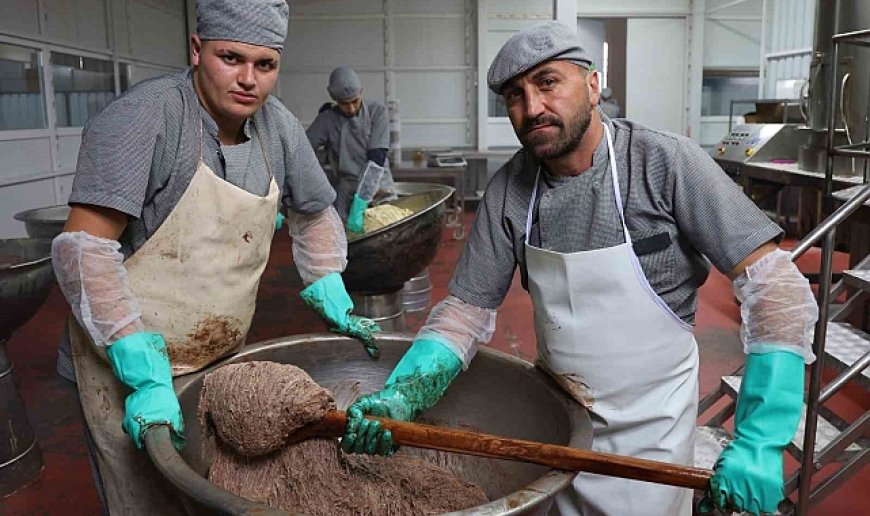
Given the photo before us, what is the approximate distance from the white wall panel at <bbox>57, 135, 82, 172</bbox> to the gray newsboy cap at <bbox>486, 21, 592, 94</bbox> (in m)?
6.13

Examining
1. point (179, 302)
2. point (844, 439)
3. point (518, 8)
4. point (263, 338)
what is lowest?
point (263, 338)

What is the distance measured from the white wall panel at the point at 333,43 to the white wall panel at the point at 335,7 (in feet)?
0.35

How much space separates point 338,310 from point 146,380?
60 centimetres

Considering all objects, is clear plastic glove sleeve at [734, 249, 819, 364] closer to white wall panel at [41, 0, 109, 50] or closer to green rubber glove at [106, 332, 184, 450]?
green rubber glove at [106, 332, 184, 450]

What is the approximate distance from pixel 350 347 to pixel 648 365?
0.71 meters

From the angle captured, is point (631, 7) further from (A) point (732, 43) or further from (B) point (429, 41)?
(B) point (429, 41)

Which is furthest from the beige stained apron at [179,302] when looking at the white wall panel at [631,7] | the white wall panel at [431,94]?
the white wall panel at [631,7]

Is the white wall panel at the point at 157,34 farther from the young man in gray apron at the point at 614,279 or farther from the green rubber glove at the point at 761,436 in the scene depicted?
the green rubber glove at the point at 761,436

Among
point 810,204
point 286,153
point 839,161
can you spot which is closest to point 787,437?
point 286,153

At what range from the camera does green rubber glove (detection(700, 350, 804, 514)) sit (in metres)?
1.36

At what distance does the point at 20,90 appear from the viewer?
613 cm

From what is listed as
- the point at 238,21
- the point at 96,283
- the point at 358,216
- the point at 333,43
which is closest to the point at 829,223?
the point at 238,21

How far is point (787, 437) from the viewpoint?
1.42m

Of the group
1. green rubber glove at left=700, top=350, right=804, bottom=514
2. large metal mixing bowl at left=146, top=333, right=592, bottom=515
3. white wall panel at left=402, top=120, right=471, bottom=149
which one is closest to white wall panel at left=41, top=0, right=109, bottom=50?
white wall panel at left=402, top=120, right=471, bottom=149
